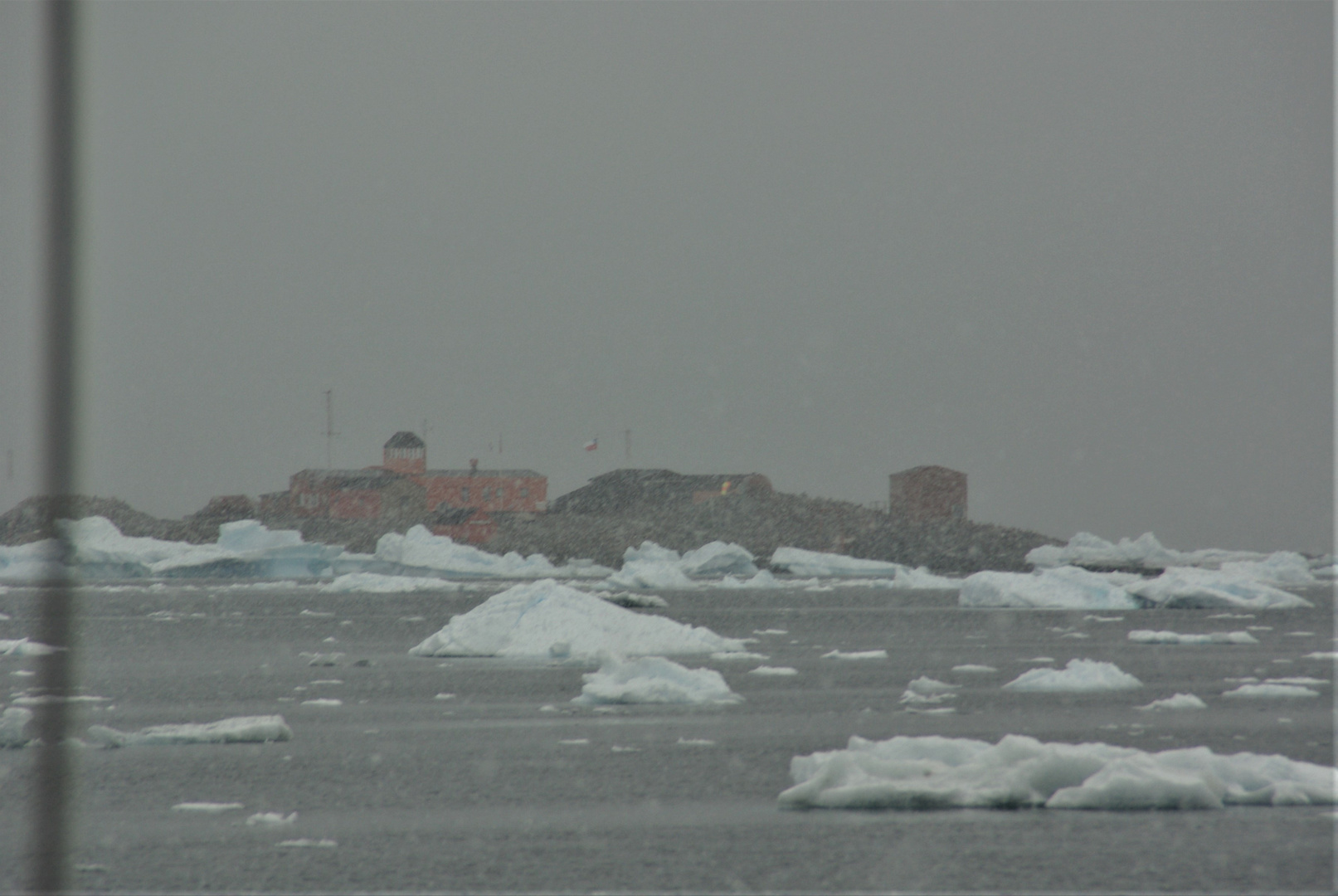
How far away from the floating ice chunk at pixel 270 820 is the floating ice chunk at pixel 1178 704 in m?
6.71

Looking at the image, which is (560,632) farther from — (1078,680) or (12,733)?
(12,733)

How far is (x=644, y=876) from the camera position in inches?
197

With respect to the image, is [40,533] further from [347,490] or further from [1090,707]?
[1090,707]

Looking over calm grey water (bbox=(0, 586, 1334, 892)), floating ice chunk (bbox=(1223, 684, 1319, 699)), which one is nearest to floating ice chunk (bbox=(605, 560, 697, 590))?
calm grey water (bbox=(0, 586, 1334, 892))

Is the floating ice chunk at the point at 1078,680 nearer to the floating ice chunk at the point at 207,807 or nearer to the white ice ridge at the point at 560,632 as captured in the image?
the white ice ridge at the point at 560,632

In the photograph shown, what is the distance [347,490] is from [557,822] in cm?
6543

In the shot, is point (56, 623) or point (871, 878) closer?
point (871, 878)

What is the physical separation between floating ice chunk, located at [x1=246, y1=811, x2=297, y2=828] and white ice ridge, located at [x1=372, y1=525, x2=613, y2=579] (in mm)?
50216

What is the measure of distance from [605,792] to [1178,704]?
18.4 feet

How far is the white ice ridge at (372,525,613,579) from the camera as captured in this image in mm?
55938

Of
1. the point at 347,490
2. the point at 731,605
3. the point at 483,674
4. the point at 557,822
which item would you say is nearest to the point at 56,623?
the point at 731,605

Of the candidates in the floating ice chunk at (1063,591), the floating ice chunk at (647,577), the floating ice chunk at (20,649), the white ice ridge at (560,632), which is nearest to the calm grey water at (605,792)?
the white ice ridge at (560,632)

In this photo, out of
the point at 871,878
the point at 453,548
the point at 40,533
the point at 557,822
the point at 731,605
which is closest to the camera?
the point at 871,878

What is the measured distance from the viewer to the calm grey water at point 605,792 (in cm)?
502
